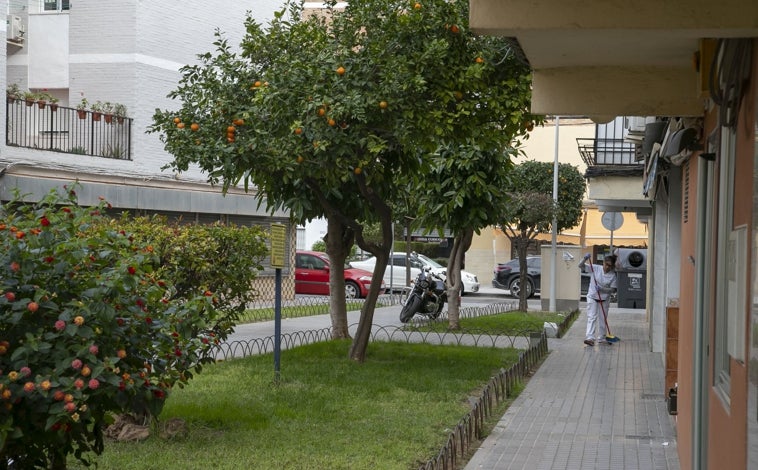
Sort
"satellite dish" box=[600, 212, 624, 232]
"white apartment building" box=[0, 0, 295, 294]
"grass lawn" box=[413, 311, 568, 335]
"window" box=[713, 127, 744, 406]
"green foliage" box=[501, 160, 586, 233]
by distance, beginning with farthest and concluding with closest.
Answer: "satellite dish" box=[600, 212, 624, 232], "green foliage" box=[501, 160, 586, 233], "white apartment building" box=[0, 0, 295, 294], "grass lawn" box=[413, 311, 568, 335], "window" box=[713, 127, 744, 406]

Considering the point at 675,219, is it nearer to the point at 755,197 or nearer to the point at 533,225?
the point at 533,225

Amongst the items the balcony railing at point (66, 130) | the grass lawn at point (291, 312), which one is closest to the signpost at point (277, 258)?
the grass lawn at point (291, 312)

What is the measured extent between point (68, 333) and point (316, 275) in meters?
30.1

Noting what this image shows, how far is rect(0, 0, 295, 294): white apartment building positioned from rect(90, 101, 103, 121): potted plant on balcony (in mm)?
178

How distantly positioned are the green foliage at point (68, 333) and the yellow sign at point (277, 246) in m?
5.57

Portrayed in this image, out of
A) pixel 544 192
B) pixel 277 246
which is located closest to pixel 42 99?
pixel 277 246

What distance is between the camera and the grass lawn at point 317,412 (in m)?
8.46

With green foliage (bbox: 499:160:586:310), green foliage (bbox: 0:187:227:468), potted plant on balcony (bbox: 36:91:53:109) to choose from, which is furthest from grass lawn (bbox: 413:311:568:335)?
green foliage (bbox: 0:187:227:468)

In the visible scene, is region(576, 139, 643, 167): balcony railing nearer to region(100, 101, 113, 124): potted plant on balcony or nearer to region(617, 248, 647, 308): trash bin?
region(617, 248, 647, 308): trash bin

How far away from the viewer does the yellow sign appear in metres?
12.2

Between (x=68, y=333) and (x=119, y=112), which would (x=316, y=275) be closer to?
(x=119, y=112)

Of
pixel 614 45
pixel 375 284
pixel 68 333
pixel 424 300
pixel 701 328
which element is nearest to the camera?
pixel 68 333

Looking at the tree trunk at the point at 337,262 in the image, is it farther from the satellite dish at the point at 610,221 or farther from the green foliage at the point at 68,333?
the satellite dish at the point at 610,221

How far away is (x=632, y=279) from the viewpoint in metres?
30.0
